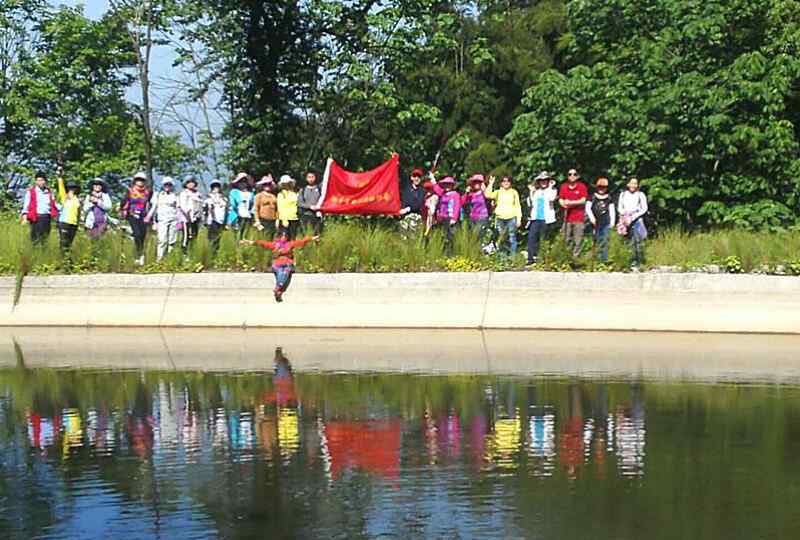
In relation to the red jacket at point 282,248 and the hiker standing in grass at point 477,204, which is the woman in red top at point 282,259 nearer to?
the red jacket at point 282,248

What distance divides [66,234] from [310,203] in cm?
432

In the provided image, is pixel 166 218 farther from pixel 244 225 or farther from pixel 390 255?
pixel 390 255

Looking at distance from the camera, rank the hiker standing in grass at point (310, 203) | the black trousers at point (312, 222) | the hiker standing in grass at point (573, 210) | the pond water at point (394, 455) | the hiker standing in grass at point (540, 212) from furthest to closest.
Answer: the hiker standing in grass at point (310, 203), the black trousers at point (312, 222), the hiker standing in grass at point (540, 212), the hiker standing in grass at point (573, 210), the pond water at point (394, 455)

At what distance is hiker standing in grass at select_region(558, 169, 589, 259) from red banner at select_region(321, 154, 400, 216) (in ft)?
14.8

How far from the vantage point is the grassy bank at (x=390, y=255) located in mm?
24547

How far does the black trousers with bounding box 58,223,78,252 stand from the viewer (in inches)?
1069

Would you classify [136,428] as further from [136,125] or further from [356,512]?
[136,125]

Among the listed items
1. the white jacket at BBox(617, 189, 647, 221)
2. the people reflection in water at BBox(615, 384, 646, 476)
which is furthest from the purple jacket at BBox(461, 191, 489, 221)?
the people reflection in water at BBox(615, 384, 646, 476)

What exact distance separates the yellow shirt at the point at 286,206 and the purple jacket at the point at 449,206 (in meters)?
2.55

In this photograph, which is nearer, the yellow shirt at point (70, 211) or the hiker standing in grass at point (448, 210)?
the hiker standing in grass at point (448, 210)

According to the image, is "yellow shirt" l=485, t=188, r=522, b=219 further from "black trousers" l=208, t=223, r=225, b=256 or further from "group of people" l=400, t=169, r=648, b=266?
"black trousers" l=208, t=223, r=225, b=256

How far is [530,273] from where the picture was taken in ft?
78.6

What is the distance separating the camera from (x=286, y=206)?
26594mm

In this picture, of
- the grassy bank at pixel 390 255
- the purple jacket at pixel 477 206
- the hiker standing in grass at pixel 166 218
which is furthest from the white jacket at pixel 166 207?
the purple jacket at pixel 477 206
